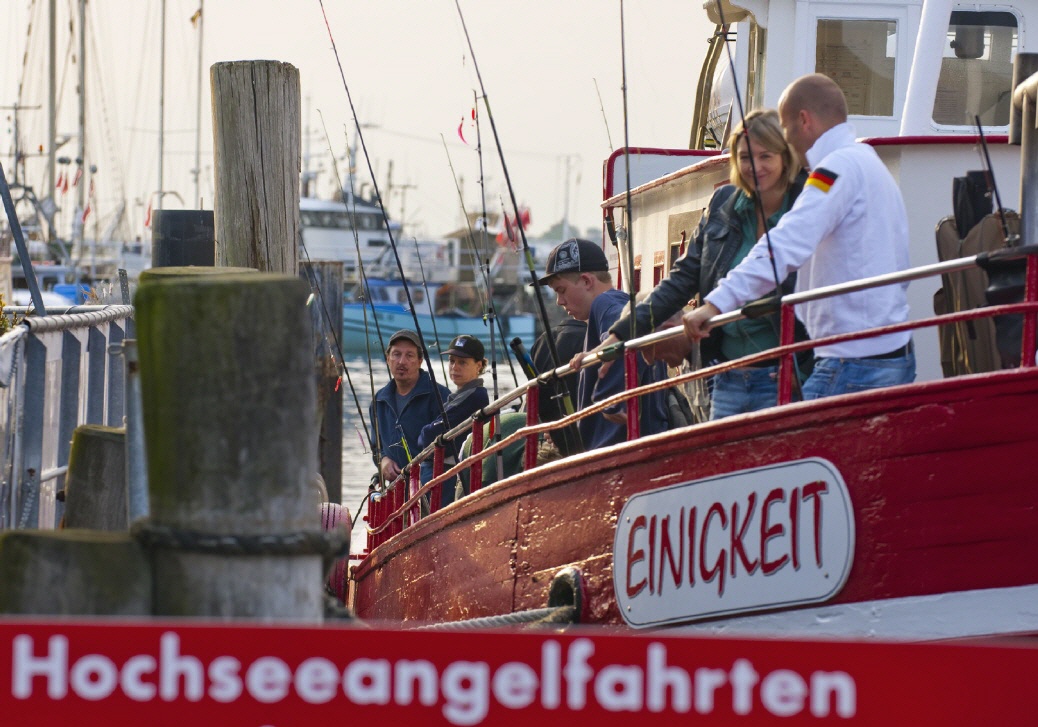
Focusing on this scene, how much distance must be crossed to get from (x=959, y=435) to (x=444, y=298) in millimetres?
86152

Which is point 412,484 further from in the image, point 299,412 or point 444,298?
point 444,298

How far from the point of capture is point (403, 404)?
10000 mm

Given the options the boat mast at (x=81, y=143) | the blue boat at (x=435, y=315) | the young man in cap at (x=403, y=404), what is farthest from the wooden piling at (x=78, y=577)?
the blue boat at (x=435, y=315)

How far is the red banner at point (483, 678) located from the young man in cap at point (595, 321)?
3.31 m

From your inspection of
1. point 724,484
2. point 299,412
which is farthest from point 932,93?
point 299,412

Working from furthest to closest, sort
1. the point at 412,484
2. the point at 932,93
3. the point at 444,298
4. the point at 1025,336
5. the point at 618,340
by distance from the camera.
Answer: the point at 444,298 < the point at 412,484 < the point at 932,93 < the point at 618,340 < the point at 1025,336

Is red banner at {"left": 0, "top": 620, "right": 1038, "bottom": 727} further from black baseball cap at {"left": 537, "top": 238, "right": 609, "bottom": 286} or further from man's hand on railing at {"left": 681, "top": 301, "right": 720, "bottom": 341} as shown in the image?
black baseball cap at {"left": 537, "top": 238, "right": 609, "bottom": 286}

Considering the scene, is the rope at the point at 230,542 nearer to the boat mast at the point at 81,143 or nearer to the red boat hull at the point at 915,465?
the red boat hull at the point at 915,465

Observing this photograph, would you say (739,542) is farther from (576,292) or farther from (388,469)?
(388,469)

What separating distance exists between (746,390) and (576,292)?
5.07 ft

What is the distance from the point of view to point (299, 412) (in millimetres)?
3139

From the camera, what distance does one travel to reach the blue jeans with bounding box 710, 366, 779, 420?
5273 millimetres

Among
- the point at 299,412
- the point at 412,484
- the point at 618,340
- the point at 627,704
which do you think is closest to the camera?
the point at 627,704

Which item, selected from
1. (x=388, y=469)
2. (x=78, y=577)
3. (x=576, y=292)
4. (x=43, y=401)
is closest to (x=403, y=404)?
(x=388, y=469)
